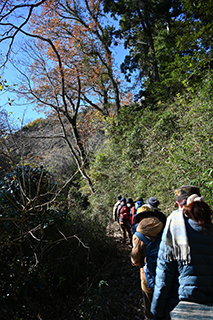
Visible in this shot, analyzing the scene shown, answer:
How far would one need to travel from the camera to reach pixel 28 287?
3740mm

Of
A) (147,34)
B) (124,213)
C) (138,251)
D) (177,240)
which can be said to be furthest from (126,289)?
(147,34)

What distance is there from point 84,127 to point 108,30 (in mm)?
7233

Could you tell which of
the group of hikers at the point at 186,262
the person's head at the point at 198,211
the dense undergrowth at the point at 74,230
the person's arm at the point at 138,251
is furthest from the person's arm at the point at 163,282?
the dense undergrowth at the point at 74,230

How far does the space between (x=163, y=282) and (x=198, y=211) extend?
71cm

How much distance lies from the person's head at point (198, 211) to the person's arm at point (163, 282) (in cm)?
36

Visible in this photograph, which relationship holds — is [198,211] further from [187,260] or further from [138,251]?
[138,251]

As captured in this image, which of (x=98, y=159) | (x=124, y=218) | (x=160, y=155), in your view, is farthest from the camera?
(x=98, y=159)

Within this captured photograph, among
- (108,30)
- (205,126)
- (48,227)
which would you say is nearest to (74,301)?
(48,227)

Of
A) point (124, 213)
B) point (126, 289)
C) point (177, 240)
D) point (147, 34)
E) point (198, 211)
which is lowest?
point (126, 289)

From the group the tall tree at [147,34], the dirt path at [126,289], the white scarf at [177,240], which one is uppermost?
the tall tree at [147,34]

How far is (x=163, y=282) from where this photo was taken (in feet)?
5.30

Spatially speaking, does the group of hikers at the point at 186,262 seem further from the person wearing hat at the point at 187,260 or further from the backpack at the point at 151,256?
the backpack at the point at 151,256

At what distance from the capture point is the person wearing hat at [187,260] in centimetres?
146

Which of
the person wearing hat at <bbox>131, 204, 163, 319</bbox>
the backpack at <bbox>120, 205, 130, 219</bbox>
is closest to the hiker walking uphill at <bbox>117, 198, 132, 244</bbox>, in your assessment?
the backpack at <bbox>120, 205, 130, 219</bbox>
